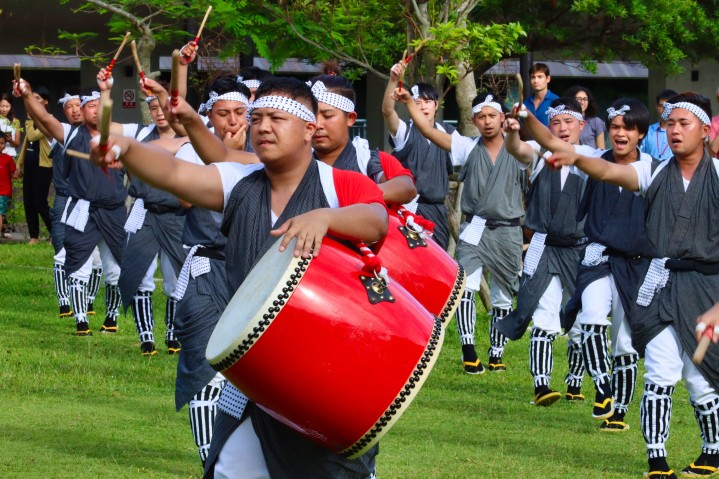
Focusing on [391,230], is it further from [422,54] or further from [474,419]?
[422,54]

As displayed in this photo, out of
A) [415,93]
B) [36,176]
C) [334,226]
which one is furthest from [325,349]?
[36,176]

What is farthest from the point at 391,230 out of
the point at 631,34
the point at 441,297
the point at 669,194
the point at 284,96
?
the point at 631,34

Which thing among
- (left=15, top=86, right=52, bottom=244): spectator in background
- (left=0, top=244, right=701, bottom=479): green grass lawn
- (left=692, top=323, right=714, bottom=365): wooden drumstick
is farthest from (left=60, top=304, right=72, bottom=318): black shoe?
(left=692, top=323, right=714, bottom=365): wooden drumstick

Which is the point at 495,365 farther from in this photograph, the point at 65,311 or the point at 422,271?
the point at 422,271

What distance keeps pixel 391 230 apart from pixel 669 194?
5.55 ft

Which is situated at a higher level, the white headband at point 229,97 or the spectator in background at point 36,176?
the white headband at point 229,97

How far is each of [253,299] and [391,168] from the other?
2.30 m

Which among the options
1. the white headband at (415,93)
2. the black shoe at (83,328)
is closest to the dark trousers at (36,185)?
the black shoe at (83,328)

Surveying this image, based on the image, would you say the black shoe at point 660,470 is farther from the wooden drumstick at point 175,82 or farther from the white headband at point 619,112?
the wooden drumstick at point 175,82

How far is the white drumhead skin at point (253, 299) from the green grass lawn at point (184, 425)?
8.51ft

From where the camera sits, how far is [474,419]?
8367mm

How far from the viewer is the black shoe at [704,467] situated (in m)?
6.89

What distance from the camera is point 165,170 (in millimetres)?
4172

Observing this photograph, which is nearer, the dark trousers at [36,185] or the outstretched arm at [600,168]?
the outstretched arm at [600,168]
